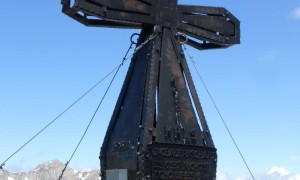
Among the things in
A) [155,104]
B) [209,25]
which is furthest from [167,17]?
[155,104]

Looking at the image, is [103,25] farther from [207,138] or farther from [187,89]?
[207,138]

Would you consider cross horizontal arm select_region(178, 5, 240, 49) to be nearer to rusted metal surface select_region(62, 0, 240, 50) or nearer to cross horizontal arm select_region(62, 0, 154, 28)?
rusted metal surface select_region(62, 0, 240, 50)

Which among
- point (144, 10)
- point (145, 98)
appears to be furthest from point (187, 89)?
point (144, 10)

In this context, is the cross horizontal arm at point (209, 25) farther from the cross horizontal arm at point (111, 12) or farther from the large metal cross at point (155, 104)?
the cross horizontal arm at point (111, 12)

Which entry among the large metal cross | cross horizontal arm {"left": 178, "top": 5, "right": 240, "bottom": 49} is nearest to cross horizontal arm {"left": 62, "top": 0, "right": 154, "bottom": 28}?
the large metal cross

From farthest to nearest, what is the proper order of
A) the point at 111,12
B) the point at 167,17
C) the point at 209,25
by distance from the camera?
the point at 209,25, the point at 167,17, the point at 111,12

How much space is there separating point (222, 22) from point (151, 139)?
424 centimetres

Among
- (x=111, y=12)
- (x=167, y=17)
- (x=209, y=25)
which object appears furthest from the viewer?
(x=209, y=25)

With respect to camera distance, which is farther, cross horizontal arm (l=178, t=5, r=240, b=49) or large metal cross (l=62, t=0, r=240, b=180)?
cross horizontal arm (l=178, t=5, r=240, b=49)

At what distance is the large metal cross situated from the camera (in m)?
10.9

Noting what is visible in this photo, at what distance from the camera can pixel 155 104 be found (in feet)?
37.5

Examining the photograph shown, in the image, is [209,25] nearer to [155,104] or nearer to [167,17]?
[167,17]

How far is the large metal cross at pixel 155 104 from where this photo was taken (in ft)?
35.7

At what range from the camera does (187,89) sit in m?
12.2
